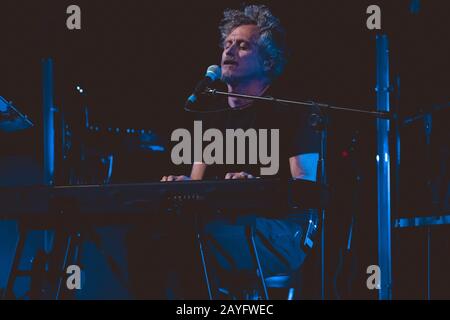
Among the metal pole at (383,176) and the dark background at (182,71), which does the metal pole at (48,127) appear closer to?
the dark background at (182,71)

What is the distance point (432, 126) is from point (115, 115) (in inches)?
62.3

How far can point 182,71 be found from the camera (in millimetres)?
3084

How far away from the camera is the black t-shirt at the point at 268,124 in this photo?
112 inches

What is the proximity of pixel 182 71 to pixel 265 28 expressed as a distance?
50 cm

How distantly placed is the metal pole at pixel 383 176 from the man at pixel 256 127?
31 centimetres

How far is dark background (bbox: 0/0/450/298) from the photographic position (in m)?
2.91

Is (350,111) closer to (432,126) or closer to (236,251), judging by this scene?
(432,126)

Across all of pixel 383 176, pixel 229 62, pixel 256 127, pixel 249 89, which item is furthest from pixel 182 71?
pixel 383 176

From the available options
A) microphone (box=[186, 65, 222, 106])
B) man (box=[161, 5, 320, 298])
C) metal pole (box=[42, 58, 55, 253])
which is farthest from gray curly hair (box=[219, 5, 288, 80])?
metal pole (box=[42, 58, 55, 253])

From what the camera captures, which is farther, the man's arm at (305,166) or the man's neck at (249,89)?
the man's neck at (249,89)

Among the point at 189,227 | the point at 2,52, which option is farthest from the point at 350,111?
the point at 2,52

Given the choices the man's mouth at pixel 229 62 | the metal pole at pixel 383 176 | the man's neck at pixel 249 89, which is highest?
the man's mouth at pixel 229 62

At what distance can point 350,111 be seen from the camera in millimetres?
2609

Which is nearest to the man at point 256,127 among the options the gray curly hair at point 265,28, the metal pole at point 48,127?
the gray curly hair at point 265,28
